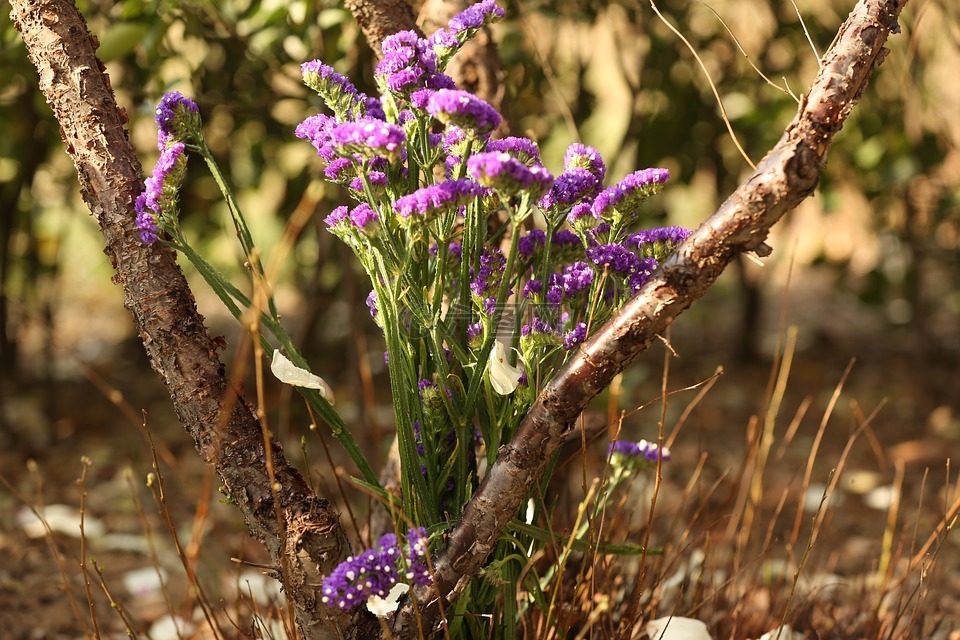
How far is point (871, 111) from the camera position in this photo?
8.32 ft

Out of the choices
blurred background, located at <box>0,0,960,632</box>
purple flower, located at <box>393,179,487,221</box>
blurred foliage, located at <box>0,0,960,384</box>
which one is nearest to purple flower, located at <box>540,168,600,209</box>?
purple flower, located at <box>393,179,487,221</box>

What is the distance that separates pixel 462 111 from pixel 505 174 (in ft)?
0.23

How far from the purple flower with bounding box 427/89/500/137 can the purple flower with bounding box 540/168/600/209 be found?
104 mm

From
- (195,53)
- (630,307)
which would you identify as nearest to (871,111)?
(195,53)

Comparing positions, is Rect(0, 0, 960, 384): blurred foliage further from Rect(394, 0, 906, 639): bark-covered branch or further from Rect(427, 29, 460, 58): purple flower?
Rect(394, 0, 906, 639): bark-covered branch

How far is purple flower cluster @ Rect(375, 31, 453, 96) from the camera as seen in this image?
35.9 inches

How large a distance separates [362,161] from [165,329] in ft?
0.88

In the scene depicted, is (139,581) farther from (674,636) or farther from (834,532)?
(834,532)

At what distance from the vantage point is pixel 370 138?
835 millimetres

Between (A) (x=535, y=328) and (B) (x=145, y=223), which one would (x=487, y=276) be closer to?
(A) (x=535, y=328)

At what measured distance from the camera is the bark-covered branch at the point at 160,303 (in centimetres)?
98

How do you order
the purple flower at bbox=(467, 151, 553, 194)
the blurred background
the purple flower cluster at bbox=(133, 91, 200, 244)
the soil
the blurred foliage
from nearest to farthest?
the purple flower at bbox=(467, 151, 553, 194) → the purple flower cluster at bbox=(133, 91, 200, 244) → the soil → the blurred foliage → the blurred background

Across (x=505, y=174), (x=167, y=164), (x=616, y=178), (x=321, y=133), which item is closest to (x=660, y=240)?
(x=505, y=174)

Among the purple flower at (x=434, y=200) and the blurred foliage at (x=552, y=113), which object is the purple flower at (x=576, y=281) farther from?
the blurred foliage at (x=552, y=113)
